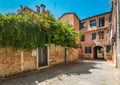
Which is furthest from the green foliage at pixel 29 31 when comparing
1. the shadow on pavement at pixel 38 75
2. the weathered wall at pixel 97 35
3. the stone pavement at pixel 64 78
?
the weathered wall at pixel 97 35

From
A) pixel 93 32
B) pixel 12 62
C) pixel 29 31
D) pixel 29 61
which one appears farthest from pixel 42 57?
pixel 93 32

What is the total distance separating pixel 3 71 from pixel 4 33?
235 cm

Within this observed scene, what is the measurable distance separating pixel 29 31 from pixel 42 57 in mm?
2979

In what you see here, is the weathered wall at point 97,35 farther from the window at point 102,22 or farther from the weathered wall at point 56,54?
the weathered wall at point 56,54

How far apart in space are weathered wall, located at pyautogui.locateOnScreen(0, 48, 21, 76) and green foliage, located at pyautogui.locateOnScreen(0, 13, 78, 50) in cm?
42

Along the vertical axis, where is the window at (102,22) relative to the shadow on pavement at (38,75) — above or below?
above

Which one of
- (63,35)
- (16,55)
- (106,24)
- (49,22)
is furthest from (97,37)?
(16,55)

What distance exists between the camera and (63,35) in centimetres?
1311

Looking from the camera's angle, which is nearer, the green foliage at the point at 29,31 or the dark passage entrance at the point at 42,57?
the green foliage at the point at 29,31

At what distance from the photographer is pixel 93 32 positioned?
2236 centimetres

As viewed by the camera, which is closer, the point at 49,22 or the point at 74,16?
the point at 49,22

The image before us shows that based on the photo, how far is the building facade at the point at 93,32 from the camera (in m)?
20.7

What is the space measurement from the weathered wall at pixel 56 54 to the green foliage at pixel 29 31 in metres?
0.63

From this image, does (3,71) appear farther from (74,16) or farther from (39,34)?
(74,16)
